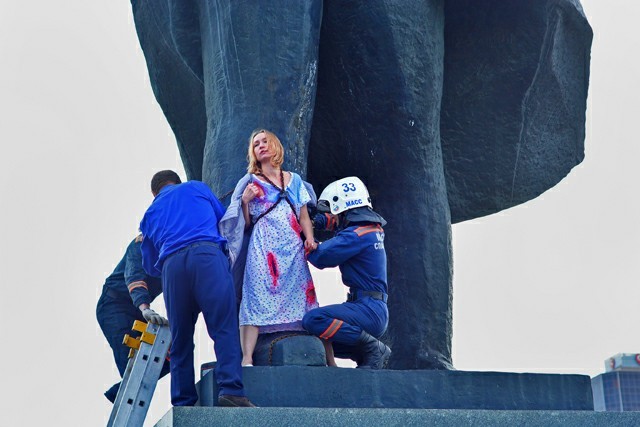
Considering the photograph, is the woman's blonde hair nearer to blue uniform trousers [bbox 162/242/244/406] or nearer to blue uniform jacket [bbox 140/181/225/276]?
blue uniform jacket [bbox 140/181/225/276]

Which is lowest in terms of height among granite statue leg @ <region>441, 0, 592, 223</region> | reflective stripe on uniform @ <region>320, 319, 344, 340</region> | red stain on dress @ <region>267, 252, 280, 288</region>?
reflective stripe on uniform @ <region>320, 319, 344, 340</region>

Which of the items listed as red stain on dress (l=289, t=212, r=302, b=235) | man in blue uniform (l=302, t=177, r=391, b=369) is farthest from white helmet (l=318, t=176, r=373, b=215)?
red stain on dress (l=289, t=212, r=302, b=235)

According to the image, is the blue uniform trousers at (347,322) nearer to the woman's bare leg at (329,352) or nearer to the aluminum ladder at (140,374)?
the woman's bare leg at (329,352)

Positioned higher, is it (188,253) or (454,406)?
(188,253)

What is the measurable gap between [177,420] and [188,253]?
0.81m

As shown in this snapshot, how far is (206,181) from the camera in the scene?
851cm

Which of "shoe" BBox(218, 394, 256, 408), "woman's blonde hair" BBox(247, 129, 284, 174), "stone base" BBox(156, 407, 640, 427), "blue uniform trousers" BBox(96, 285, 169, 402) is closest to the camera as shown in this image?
"stone base" BBox(156, 407, 640, 427)

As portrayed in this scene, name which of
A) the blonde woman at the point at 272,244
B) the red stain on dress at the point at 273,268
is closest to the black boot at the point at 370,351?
the blonde woman at the point at 272,244

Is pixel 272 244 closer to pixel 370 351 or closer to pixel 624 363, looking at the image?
pixel 370 351

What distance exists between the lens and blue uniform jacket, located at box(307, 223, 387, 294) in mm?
8070

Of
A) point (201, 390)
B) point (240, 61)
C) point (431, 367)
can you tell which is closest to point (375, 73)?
point (240, 61)

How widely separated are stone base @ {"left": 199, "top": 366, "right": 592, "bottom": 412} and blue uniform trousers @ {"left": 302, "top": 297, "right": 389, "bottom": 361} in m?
0.27

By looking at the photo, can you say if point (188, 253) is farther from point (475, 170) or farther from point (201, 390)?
point (475, 170)

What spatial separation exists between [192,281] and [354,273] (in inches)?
36.7
